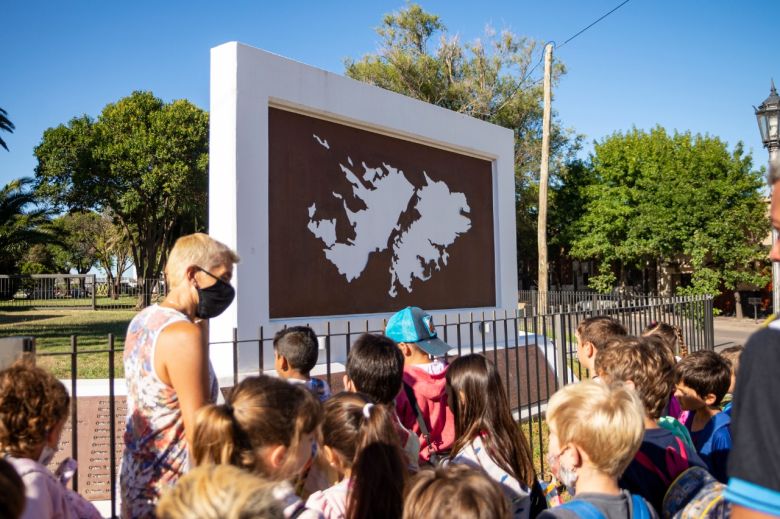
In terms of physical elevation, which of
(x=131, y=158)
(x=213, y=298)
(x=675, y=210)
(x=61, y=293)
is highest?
(x=131, y=158)

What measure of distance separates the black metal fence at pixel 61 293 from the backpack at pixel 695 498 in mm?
27149

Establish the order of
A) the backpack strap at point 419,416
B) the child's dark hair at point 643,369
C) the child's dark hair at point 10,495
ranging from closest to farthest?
the child's dark hair at point 10,495 < the child's dark hair at point 643,369 < the backpack strap at point 419,416

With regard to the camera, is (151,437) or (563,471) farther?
(151,437)

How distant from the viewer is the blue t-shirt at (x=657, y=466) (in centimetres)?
233

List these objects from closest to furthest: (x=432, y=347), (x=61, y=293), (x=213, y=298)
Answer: (x=213, y=298) → (x=432, y=347) → (x=61, y=293)

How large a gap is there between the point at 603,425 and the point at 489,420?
0.70 m

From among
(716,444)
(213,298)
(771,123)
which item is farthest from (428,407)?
(771,123)

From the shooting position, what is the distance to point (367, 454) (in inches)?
79.7

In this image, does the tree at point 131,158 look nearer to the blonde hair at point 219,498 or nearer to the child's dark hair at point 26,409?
the child's dark hair at point 26,409

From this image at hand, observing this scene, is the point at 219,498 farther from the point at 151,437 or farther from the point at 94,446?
the point at 94,446

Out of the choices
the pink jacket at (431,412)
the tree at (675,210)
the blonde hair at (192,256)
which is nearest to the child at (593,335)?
the pink jacket at (431,412)

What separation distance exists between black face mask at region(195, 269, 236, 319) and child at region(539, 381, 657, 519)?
1.39 meters

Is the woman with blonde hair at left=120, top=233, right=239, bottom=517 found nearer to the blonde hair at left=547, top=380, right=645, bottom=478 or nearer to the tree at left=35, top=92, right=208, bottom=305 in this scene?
the blonde hair at left=547, top=380, right=645, bottom=478

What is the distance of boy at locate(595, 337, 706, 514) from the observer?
7.68 feet
